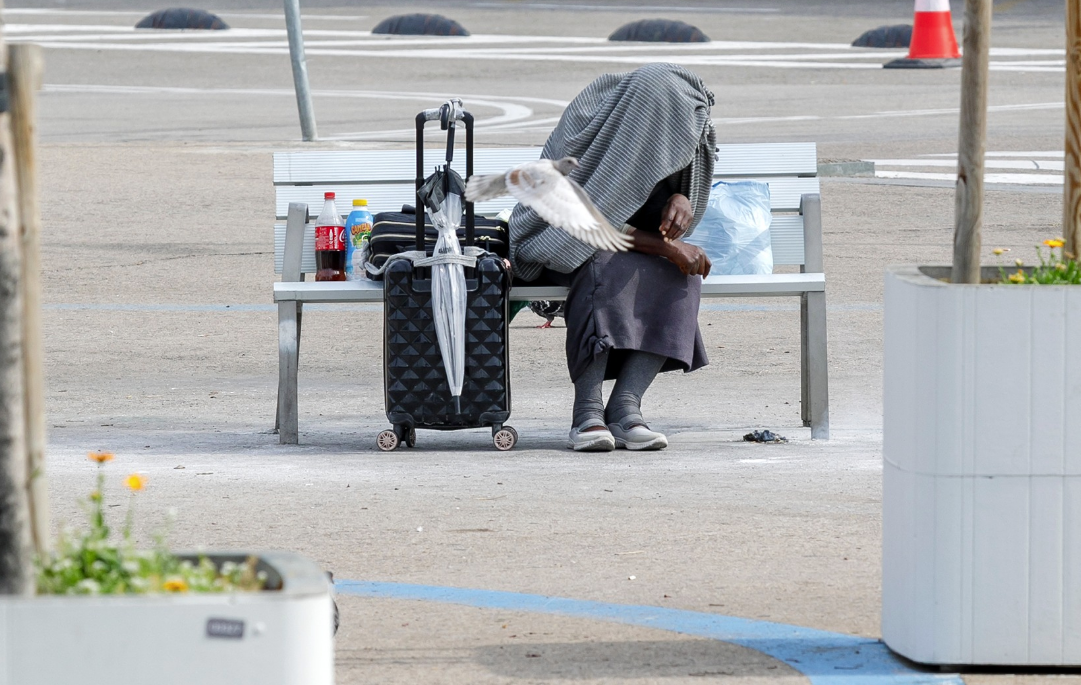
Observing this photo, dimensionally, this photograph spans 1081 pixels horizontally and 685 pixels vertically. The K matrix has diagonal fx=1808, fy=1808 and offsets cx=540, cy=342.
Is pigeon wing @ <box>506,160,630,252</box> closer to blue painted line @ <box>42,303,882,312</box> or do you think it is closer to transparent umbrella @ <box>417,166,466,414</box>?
transparent umbrella @ <box>417,166,466,414</box>

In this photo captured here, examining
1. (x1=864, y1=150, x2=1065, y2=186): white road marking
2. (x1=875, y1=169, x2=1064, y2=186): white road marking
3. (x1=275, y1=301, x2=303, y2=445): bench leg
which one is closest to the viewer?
(x1=275, y1=301, x2=303, y2=445): bench leg

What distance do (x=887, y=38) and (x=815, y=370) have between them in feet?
66.4

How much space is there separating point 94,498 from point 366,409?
4125 millimetres

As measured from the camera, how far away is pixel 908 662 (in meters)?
3.54

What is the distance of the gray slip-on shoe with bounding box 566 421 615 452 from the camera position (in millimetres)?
5781

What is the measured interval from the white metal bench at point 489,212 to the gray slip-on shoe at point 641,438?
54 centimetres

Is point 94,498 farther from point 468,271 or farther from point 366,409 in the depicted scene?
point 366,409

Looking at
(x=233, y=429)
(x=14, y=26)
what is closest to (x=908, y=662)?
(x=233, y=429)

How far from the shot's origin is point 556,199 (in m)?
5.07

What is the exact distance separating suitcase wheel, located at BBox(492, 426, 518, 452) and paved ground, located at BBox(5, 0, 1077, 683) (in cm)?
7

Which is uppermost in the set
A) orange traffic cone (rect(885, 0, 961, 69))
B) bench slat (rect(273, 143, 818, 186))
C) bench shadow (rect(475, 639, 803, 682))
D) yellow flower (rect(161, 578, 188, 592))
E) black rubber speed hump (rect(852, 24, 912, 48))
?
black rubber speed hump (rect(852, 24, 912, 48))

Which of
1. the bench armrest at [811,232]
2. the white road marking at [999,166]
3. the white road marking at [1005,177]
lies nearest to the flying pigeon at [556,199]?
the bench armrest at [811,232]

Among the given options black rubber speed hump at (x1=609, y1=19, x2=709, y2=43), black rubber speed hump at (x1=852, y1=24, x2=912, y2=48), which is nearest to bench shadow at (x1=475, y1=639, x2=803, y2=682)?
black rubber speed hump at (x1=852, y1=24, x2=912, y2=48)

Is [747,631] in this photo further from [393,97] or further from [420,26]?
[420,26]
